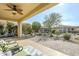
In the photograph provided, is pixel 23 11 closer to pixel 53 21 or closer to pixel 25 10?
pixel 25 10

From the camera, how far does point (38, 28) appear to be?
2.97 metres

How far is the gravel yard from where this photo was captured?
2908 millimetres

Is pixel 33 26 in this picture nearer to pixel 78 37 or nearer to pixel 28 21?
pixel 28 21

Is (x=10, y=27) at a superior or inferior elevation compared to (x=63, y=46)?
superior

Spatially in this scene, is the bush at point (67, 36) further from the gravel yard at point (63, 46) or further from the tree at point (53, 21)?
the tree at point (53, 21)

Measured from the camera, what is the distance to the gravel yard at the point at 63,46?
2908 mm

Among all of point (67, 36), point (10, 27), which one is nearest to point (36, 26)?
point (10, 27)

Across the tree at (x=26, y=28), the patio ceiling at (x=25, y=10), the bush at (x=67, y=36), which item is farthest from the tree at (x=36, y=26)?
the bush at (x=67, y=36)

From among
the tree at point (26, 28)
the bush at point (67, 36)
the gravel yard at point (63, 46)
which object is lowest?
the gravel yard at point (63, 46)

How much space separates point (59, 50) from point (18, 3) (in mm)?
1140

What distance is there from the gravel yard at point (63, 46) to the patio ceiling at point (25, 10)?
459mm

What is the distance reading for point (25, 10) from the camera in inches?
116

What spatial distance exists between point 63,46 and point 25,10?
96 cm

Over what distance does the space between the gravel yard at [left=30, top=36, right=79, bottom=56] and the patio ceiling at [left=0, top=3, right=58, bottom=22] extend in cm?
46
